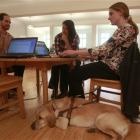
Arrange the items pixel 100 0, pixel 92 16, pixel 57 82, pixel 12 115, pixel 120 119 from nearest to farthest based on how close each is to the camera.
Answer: pixel 120 119
pixel 12 115
pixel 57 82
pixel 100 0
pixel 92 16

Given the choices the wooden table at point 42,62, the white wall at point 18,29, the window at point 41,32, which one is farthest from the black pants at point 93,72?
the window at point 41,32

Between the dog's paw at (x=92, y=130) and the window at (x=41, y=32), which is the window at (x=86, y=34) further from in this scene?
the dog's paw at (x=92, y=130)

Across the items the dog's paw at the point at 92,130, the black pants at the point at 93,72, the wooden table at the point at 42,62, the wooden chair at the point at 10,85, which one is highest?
the wooden table at the point at 42,62

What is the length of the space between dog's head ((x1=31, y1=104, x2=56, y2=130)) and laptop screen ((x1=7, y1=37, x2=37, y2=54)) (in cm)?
79

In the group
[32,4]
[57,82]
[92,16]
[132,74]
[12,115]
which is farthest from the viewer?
[92,16]

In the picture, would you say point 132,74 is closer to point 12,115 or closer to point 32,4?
point 12,115

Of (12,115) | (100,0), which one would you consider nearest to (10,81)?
(12,115)

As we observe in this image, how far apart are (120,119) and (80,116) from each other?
1.28 ft

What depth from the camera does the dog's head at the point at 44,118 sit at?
81.2 inches

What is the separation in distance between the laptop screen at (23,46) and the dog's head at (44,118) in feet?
2.58

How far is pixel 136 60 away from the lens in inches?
78.4

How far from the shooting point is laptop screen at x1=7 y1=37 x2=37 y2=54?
→ 8.64ft

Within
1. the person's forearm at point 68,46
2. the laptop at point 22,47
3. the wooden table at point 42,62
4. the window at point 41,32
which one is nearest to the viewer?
the wooden table at point 42,62

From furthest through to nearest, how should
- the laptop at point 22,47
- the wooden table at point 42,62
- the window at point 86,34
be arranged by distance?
the window at point 86,34
the laptop at point 22,47
the wooden table at point 42,62
